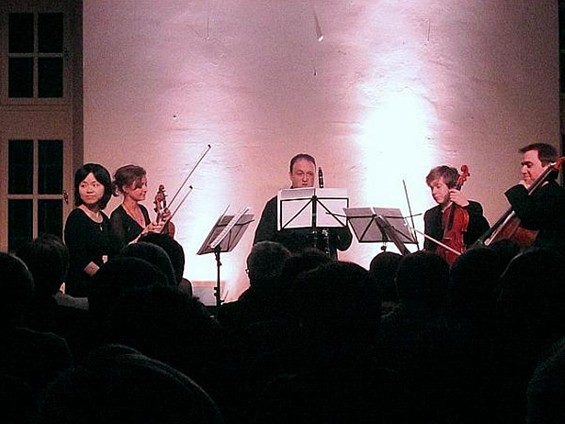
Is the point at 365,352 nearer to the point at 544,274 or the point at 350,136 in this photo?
the point at 544,274

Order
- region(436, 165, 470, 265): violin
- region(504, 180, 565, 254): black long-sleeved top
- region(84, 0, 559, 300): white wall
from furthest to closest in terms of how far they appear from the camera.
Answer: region(84, 0, 559, 300): white wall → region(436, 165, 470, 265): violin → region(504, 180, 565, 254): black long-sleeved top

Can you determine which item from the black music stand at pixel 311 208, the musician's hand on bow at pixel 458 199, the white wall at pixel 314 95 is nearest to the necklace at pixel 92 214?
the black music stand at pixel 311 208

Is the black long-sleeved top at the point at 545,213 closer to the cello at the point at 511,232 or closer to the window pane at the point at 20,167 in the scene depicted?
the cello at the point at 511,232

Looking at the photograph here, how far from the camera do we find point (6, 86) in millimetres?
7855

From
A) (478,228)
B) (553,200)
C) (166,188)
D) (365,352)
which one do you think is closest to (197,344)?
(365,352)

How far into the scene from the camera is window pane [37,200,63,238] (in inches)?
307

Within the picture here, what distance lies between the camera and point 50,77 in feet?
26.0

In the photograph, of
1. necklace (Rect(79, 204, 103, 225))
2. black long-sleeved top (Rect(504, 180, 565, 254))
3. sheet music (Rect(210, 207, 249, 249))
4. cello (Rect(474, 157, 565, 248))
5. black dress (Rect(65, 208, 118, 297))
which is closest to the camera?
black long-sleeved top (Rect(504, 180, 565, 254))

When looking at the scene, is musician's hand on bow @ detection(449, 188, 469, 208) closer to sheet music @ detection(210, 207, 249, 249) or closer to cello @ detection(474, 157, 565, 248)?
cello @ detection(474, 157, 565, 248)

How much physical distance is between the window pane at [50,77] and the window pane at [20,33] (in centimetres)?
17

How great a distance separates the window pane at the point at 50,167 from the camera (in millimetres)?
7824

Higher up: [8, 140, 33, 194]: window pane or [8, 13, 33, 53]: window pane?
[8, 13, 33, 53]: window pane

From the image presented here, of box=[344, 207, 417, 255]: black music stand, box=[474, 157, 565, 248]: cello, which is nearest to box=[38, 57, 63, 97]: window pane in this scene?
box=[344, 207, 417, 255]: black music stand

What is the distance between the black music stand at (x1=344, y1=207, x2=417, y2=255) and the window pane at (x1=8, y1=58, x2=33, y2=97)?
10.4 feet
